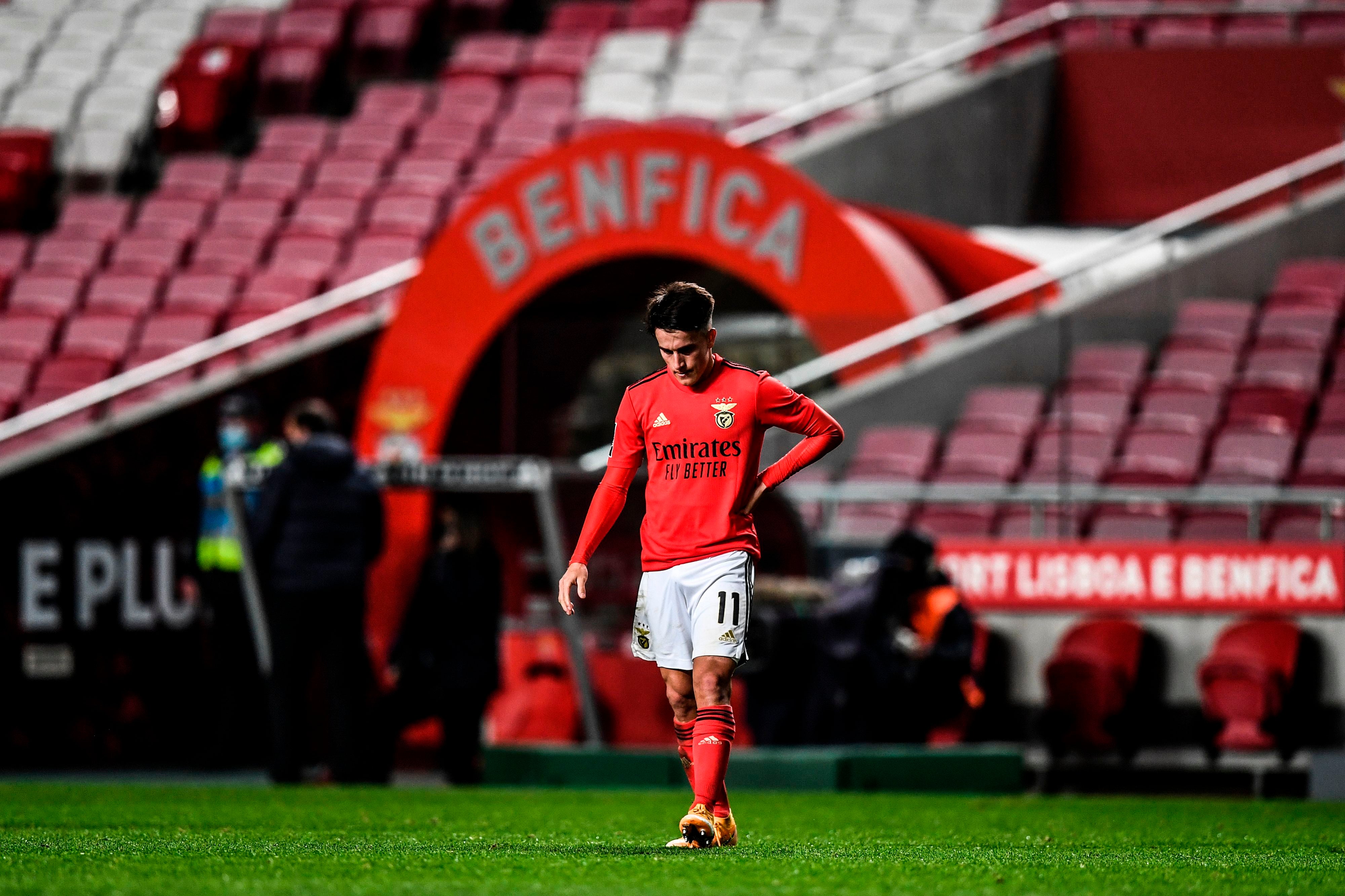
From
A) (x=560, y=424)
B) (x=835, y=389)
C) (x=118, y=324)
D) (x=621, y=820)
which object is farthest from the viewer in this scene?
(x=118, y=324)

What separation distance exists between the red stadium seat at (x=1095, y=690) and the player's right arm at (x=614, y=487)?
5.54 metres

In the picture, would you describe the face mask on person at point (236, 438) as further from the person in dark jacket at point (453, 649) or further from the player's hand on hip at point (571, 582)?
the player's hand on hip at point (571, 582)

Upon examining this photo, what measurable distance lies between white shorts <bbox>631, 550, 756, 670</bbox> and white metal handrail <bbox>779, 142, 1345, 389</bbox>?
587cm

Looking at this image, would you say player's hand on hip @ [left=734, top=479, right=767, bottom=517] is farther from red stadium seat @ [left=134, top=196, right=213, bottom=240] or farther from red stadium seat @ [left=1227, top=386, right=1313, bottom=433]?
red stadium seat @ [left=134, top=196, right=213, bottom=240]

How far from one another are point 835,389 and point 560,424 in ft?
6.19

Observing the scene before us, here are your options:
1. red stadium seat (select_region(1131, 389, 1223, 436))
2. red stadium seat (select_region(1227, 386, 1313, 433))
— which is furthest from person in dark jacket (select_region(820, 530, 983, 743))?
red stadium seat (select_region(1227, 386, 1313, 433))

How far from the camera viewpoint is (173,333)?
711 inches

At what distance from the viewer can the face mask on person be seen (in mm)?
12477

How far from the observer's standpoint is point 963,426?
560 inches

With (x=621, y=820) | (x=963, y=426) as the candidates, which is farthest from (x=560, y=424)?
(x=621, y=820)

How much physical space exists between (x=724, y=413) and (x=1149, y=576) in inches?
237

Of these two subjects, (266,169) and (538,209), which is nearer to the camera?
(538,209)

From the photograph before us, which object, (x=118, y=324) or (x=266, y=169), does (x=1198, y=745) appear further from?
(x=266, y=169)

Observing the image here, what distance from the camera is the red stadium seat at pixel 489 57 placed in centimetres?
2194
